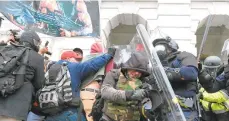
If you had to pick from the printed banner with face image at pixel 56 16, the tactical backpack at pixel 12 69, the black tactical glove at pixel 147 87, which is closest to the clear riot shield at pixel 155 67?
the black tactical glove at pixel 147 87

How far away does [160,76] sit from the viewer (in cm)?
478

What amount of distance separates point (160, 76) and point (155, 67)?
0.18 metres

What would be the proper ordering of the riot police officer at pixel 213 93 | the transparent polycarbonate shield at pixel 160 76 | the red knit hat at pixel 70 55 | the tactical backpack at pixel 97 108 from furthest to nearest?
1. the red knit hat at pixel 70 55
2. the riot police officer at pixel 213 93
3. the tactical backpack at pixel 97 108
4. the transparent polycarbonate shield at pixel 160 76

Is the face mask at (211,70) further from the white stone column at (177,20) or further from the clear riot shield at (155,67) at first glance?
the white stone column at (177,20)

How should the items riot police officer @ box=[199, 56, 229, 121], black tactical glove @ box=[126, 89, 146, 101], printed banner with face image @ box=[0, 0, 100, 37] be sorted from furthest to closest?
printed banner with face image @ box=[0, 0, 100, 37] → riot police officer @ box=[199, 56, 229, 121] → black tactical glove @ box=[126, 89, 146, 101]

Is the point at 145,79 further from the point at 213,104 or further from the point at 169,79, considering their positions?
the point at 213,104

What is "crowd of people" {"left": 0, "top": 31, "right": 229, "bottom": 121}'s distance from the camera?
15.3ft

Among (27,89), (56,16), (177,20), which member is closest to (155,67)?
(27,89)

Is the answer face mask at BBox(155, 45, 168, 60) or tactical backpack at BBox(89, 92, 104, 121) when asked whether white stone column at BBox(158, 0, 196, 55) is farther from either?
tactical backpack at BBox(89, 92, 104, 121)

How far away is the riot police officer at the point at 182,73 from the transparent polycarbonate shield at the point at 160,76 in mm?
166

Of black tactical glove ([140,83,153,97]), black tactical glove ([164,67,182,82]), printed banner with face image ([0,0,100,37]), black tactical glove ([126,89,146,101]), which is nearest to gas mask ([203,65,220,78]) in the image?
black tactical glove ([164,67,182,82])

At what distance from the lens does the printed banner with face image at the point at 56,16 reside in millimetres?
11719

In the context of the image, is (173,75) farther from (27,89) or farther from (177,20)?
(177,20)

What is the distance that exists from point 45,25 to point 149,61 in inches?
278
